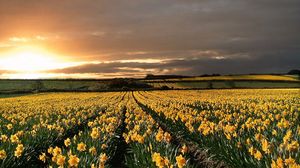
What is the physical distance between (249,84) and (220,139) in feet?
286

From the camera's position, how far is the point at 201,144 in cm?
1152

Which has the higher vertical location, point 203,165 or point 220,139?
point 220,139

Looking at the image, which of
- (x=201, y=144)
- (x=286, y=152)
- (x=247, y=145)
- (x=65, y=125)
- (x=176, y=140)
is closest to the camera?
(x=286, y=152)

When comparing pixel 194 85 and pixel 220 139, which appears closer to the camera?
pixel 220 139

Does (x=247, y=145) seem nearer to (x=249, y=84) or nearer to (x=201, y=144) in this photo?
(x=201, y=144)

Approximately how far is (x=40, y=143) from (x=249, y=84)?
87404 millimetres

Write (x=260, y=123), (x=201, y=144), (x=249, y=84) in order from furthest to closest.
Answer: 1. (x=249, y=84)
2. (x=260, y=123)
3. (x=201, y=144)

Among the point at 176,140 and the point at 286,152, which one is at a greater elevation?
the point at 286,152

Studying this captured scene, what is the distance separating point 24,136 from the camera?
11.6 meters

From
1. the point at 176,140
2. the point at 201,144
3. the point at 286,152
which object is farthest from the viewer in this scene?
the point at 176,140

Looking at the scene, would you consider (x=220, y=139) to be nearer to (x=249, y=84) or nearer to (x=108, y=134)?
(x=108, y=134)

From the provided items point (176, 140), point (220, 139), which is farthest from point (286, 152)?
point (176, 140)

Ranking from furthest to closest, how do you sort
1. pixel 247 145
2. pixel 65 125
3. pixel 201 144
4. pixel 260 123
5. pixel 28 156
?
pixel 65 125 → pixel 260 123 → pixel 201 144 → pixel 28 156 → pixel 247 145

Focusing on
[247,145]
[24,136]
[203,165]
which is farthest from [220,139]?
[24,136]
